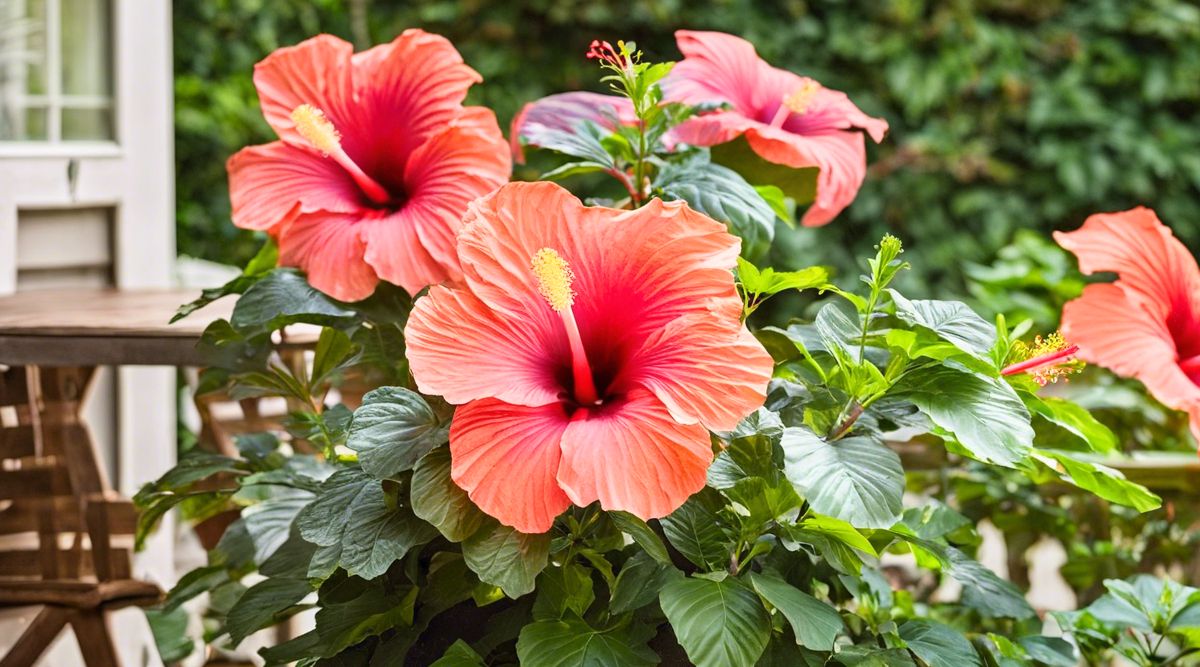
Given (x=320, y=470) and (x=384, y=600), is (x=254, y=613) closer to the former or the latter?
(x=384, y=600)

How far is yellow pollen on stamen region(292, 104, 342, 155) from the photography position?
912 mm

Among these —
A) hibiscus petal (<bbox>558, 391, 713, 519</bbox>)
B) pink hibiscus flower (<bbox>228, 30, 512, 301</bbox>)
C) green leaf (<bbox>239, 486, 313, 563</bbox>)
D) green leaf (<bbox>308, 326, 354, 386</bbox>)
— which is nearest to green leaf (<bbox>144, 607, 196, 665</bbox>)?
green leaf (<bbox>239, 486, 313, 563</bbox>)

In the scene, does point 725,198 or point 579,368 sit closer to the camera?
point 579,368

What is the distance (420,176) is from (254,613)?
1.13 ft

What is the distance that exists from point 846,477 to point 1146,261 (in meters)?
0.40

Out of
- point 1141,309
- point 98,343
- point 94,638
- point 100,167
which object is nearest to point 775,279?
point 1141,309

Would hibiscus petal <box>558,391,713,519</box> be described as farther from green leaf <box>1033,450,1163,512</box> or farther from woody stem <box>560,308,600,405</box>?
green leaf <box>1033,450,1163,512</box>

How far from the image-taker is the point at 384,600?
820 millimetres

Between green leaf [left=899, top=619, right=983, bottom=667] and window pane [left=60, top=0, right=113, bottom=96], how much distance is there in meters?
1.43

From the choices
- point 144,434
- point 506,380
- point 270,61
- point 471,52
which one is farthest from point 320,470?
point 471,52

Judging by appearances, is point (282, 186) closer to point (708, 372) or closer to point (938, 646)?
point (708, 372)

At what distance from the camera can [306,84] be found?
100 cm

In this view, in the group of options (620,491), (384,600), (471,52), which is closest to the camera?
(620,491)

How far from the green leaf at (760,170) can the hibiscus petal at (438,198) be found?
19 cm
